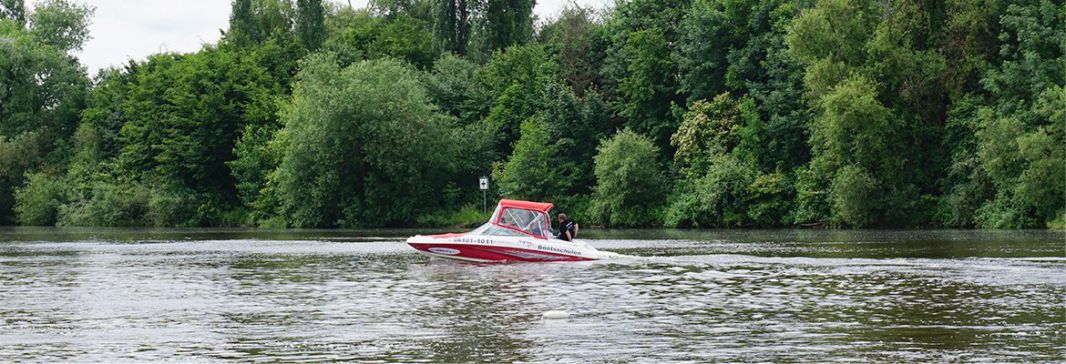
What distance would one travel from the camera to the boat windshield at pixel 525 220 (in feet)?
151

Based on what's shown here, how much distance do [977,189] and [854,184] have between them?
6.25 meters

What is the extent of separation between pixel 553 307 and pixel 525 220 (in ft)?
60.5

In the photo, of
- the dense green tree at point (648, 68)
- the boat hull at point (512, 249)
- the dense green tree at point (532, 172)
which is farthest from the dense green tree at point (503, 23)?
the boat hull at point (512, 249)

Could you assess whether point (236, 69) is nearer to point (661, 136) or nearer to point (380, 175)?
point (380, 175)

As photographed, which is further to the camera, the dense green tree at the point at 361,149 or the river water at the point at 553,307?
the dense green tree at the point at 361,149

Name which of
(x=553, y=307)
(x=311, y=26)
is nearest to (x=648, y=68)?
(x=311, y=26)

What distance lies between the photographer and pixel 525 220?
46.3 m

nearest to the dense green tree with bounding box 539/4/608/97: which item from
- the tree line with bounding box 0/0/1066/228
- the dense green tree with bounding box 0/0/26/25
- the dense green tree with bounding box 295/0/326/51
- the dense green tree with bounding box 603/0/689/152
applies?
the tree line with bounding box 0/0/1066/228

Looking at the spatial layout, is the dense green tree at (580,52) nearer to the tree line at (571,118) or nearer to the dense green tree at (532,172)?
the tree line at (571,118)

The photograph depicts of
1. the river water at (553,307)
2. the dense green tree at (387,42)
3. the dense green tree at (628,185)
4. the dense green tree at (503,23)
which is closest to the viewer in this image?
the river water at (553,307)

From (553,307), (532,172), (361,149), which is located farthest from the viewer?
(361,149)

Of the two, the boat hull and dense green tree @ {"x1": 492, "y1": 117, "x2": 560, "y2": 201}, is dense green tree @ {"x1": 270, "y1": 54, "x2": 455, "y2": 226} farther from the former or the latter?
the boat hull

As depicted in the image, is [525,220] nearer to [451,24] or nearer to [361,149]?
[361,149]

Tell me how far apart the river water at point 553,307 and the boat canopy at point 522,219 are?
2.08 meters
